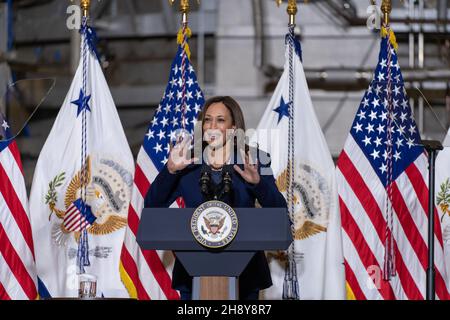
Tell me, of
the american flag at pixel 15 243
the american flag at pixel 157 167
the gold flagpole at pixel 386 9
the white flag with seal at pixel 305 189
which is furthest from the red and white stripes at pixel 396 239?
the american flag at pixel 15 243

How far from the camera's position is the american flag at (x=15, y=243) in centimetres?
580

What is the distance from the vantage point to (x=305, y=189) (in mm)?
5941

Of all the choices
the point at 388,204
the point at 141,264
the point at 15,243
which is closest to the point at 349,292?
the point at 388,204

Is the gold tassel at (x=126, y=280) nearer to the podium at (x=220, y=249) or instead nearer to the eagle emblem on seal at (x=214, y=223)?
the podium at (x=220, y=249)

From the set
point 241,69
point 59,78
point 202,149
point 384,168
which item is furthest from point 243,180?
point 59,78

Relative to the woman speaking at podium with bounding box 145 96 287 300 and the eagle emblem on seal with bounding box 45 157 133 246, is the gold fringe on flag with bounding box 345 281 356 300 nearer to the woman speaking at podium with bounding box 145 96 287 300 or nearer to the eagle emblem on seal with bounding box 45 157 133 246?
the eagle emblem on seal with bounding box 45 157 133 246

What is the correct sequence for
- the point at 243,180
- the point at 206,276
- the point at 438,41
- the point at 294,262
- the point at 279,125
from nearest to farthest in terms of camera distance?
the point at 206,276
the point at 243,180
the point at 294,262
the point at 279,125
the point at 438,41

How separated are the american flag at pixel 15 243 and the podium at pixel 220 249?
195cm

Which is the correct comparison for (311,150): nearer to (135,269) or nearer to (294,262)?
(294,262)

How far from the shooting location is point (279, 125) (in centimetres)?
605

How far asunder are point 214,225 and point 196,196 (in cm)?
52

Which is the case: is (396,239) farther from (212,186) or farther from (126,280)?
(212,186)

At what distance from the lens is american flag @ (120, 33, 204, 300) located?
19.3ft

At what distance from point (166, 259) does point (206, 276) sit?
6.43ft
